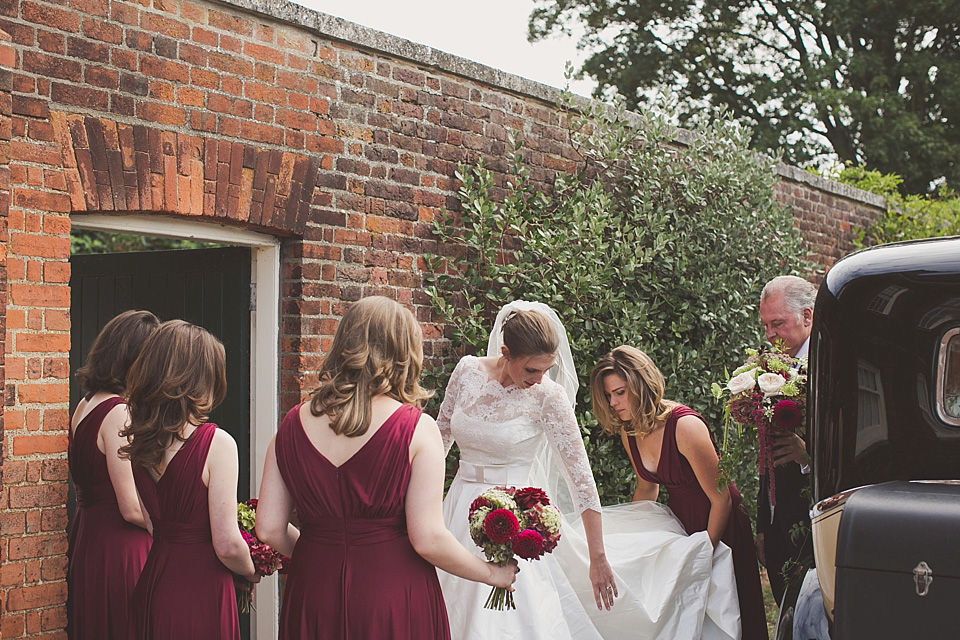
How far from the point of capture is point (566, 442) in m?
4.51

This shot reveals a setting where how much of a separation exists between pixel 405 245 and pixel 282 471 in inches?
104

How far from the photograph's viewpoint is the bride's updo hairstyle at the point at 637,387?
191 inches

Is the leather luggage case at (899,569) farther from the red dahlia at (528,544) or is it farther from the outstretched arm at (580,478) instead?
the outstretched arm at (580,478)

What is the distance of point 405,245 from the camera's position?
5652 mm

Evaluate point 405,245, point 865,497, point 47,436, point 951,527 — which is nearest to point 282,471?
point 47,436

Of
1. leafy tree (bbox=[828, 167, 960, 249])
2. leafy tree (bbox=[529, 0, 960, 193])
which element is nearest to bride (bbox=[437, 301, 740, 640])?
leafy tree (bbox=[828, 167, 960, 249])

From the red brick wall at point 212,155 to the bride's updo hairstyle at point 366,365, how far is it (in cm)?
162

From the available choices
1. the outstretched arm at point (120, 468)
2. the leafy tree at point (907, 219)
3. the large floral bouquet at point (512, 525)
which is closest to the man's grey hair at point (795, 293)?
the large floral bouquet at point (512, 525)

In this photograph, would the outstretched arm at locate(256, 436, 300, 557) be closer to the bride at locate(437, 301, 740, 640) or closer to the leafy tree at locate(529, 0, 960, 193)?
the bride at locate(437, 301, 740, 640)

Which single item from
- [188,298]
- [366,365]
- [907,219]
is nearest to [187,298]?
[188,298]

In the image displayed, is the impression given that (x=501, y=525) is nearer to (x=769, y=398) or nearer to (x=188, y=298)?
(x=769, y=398)

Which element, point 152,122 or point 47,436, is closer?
point 47,436

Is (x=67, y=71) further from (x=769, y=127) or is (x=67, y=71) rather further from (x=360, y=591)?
(x=769, y=127)

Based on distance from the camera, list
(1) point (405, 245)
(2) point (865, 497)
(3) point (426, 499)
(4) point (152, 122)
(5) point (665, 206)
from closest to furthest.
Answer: (2) point (865, 497), (3) point (426, 499), (4) point (152, 122), (1) point (405, 245), (5) point (665, 206)
